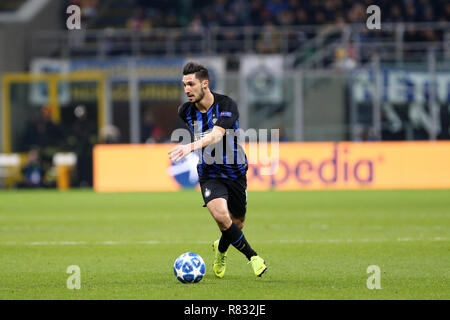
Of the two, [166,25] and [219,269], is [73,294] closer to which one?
[219,269]

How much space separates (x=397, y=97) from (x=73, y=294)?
17.8 m

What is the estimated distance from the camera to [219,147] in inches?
340

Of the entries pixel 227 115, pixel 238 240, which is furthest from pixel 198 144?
pixel 238 240

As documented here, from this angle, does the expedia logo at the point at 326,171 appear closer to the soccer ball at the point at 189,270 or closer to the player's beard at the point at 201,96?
the player's beard at the point at 201,96

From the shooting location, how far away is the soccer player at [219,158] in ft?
27.5

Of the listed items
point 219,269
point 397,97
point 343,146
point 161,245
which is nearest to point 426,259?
point 219,269

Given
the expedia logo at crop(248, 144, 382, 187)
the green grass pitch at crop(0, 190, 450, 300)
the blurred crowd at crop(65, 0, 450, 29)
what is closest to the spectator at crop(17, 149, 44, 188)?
the green grass pitch at crop(0, 190, 450, 300)

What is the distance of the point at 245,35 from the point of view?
27578 mm

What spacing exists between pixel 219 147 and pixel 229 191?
1.44 ft

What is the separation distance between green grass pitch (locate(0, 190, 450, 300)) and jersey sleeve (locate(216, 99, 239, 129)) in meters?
1.47

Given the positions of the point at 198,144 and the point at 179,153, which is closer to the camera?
the point at 179,153

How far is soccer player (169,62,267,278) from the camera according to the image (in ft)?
27.5

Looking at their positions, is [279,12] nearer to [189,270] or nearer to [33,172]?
[33,172]

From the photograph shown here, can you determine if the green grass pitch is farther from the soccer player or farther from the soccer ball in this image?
the soccer player
